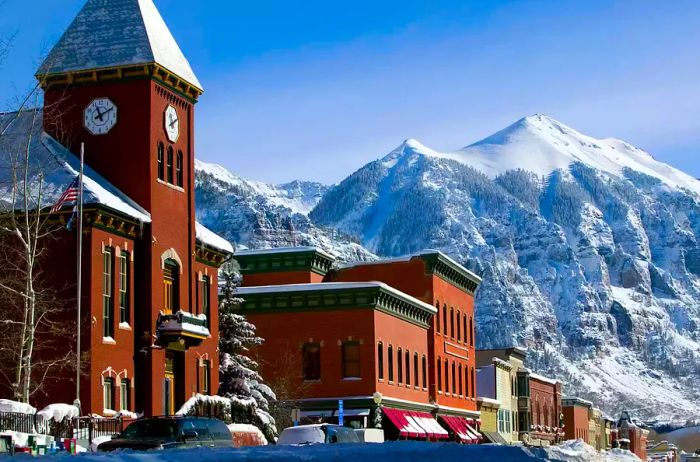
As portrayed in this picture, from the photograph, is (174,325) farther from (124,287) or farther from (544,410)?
(544,410)

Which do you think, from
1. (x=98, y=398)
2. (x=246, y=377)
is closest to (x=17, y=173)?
(x=98, y=398)

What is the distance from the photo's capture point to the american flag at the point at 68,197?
1797 inches

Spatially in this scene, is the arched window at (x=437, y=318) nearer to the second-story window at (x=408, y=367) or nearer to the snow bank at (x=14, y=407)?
the second-story window at (x=408, y=367)

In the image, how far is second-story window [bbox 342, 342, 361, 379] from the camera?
6831 centimetres

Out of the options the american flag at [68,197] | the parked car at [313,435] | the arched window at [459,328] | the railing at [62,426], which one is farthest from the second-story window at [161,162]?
the arched window at [459,328]

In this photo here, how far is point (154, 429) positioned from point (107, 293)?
1612 centimetres

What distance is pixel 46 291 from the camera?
47906 mm

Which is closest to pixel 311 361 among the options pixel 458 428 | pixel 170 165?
pixel 458 428

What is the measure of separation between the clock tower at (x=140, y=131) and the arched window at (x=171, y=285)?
0.13 feet

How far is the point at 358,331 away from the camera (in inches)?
2689

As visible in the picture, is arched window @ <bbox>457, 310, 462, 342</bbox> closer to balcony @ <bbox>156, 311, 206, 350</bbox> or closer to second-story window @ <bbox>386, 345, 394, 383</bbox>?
Result: second-story window @ <bbox>386, 345, 394, 383</bbox>

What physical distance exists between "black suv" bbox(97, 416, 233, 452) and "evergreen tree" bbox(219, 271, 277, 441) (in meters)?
22.7

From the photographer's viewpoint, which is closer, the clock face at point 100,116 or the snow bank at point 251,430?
the snow bank at point 251,430

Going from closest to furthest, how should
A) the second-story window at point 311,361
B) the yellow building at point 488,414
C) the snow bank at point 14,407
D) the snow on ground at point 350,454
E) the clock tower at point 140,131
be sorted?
the snow on ground at point 350,454
the snow bank at point 14,407
the clock tower at point 140,131
the second-story window at point 311,361
the yellow building at point 488,414
